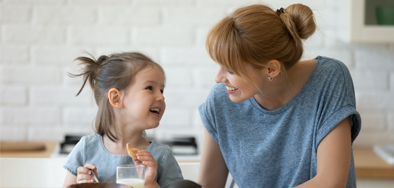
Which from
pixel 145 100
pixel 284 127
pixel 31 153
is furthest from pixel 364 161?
pixel 31 153

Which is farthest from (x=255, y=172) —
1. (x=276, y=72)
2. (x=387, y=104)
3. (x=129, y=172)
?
(x=387, y=104)

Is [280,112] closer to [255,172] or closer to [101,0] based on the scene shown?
[255,172]

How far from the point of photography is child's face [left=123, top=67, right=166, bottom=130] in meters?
1.30

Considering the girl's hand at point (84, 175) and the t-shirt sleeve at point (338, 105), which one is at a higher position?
the t-shirt sleeve at point (338, 105)

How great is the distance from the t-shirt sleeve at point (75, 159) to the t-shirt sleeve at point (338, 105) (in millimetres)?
705

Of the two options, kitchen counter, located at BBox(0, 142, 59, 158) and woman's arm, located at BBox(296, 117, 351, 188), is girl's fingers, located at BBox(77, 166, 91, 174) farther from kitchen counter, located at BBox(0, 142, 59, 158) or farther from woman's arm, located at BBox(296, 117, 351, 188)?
kitchen counter, located at BBox(0, 142, 59, 158)

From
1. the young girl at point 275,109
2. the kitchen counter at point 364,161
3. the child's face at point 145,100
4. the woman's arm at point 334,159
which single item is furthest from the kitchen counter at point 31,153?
the woman's arm at point 334,159

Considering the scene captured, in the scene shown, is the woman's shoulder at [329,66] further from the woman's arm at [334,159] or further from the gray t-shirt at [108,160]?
the gray t-shirt at [108,160]

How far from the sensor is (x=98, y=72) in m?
1.43

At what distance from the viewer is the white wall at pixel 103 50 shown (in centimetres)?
232

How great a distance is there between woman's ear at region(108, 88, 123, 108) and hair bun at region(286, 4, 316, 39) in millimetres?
574

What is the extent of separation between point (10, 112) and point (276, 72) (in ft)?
5.41

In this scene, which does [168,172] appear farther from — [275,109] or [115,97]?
[275,109]

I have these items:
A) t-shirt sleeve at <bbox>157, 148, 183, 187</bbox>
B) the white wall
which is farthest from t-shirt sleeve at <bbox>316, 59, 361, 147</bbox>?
the white wall
